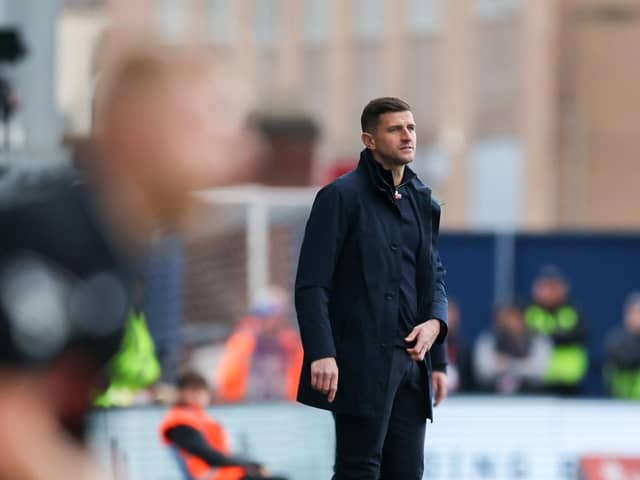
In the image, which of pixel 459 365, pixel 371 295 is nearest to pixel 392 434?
pixel 371 295

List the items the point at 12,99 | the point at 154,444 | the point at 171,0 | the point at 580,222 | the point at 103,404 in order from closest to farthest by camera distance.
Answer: the point at 103,404
the point at 12,99
the point at 154,444
the point at 580,222
the point at 171,0

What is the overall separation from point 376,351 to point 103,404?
72.9 inches

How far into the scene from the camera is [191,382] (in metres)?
8.77

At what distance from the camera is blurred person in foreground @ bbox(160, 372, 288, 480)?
8.59 meters

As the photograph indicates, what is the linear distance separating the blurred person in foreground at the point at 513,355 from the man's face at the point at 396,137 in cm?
1080

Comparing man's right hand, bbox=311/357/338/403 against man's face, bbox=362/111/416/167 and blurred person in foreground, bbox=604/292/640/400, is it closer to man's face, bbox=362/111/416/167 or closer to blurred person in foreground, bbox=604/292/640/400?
man's face, bbox=362/111/416/167

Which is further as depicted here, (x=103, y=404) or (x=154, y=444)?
(x=154, y=444)

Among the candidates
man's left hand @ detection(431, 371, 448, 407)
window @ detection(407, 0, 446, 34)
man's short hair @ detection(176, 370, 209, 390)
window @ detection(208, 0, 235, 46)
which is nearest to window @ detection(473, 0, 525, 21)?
window @ detection(407, 0, 446, 34)

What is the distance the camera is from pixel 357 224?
189 inches

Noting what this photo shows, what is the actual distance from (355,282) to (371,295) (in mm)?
68

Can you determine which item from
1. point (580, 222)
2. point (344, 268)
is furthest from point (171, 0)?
point (344, 268)

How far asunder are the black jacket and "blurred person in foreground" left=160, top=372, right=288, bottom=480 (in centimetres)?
384

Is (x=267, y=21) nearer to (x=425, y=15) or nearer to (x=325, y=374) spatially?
(x=425, y=15)

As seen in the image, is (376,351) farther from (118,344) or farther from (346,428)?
(118,344)
